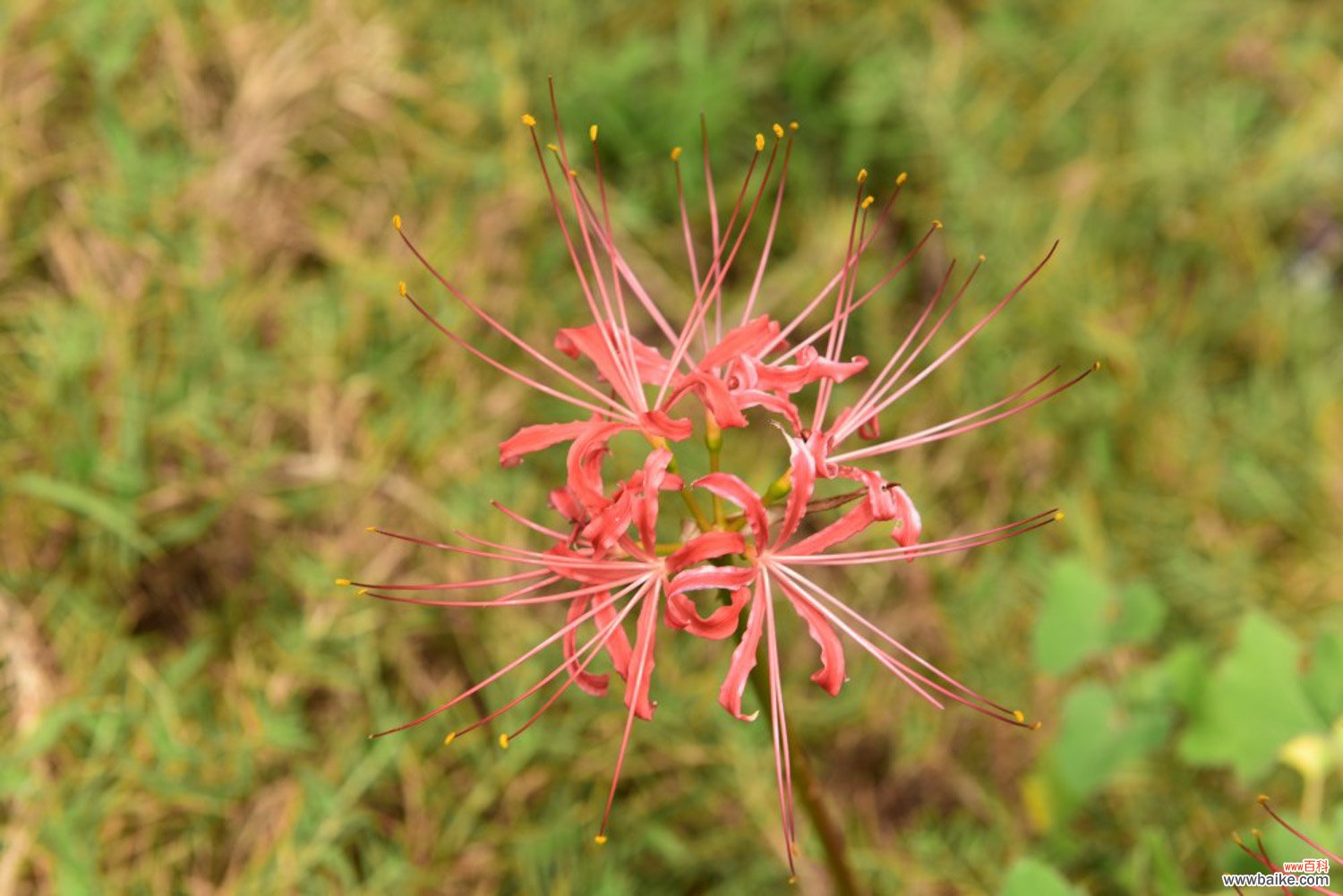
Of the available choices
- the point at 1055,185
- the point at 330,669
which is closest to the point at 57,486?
the point at 330,669

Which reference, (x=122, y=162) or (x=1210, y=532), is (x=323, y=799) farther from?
(x=1210, y=532)

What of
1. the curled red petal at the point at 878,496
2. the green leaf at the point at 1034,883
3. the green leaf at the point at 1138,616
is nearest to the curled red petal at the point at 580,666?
the curled red petal at the point at 878,496

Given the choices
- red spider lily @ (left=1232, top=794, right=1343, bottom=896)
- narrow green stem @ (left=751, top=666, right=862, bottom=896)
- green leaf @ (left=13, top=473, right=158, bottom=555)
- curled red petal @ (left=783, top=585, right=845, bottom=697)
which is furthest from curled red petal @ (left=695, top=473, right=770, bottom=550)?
green leaf @ (left=13, top=473, right=158, bottom=555)

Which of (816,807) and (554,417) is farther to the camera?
(554,417)

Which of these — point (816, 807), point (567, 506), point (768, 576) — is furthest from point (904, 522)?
point (816, 807)

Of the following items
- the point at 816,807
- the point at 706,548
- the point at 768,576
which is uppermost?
the point at 706,548

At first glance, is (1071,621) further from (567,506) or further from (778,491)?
(567,506)

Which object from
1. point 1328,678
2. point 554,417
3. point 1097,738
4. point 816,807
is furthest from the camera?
point 554,417
